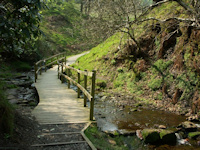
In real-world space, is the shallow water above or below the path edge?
below

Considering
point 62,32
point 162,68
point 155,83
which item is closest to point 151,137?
point 155,83

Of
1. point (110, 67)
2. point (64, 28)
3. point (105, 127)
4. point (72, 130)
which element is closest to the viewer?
point (72, 130)

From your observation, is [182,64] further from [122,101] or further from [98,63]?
[98,63]

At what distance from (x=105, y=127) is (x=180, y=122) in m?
3.24

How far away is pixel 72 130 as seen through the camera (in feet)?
16.7

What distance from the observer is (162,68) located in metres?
11.9

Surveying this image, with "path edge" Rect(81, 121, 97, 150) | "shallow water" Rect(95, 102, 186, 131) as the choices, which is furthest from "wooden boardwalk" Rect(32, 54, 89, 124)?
"shallow water" Rect(95, 102, 186, 131)

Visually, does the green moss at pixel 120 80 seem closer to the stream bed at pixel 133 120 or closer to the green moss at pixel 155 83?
the green moss at pixel 155 83

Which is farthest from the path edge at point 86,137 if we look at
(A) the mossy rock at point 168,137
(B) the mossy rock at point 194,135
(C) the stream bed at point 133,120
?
(B) the mossy rock at point 194,135

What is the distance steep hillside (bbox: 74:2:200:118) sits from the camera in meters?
9.77

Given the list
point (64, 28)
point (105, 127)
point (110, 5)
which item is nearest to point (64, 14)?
point (64, 28)

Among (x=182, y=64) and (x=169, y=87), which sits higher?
(x=182, y=64)

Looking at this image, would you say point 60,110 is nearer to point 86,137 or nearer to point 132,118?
point 86,137

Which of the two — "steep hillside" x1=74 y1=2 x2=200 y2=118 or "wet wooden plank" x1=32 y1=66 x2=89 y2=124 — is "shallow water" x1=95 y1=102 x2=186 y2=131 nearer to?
"steep hillside" x1=74 y1=2 x2=200 y2=118
